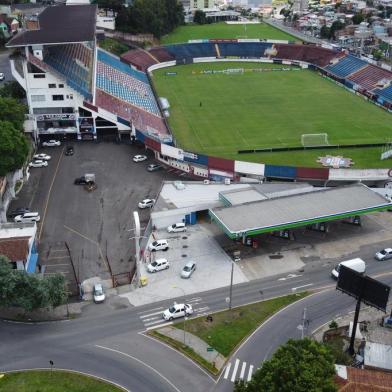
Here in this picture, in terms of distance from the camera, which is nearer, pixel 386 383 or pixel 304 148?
pixel 386 383

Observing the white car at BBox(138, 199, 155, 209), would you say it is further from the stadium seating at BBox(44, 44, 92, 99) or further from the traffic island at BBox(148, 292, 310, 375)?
the stadium seating at BBox(44, 44, 92, 99)

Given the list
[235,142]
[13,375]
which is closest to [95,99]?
[235,142]

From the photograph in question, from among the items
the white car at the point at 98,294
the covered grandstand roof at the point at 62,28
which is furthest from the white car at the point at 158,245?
the covered grandstand roof at the point at 62,28

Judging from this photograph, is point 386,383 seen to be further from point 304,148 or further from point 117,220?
point 304,148

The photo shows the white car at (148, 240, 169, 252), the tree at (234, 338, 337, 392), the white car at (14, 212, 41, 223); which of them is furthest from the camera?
the white car at (14, 212, 41, 223)

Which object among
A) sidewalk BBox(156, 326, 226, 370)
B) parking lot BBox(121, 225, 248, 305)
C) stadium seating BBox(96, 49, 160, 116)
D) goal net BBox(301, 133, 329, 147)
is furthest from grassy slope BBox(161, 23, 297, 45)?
sidewalk BBox(156, 326, 226, 370)

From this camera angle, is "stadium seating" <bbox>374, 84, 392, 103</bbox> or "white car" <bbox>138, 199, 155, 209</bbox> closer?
"white car" <bbox>138, 199, 155, 209</bbox>

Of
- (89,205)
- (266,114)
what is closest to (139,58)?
(266,114)

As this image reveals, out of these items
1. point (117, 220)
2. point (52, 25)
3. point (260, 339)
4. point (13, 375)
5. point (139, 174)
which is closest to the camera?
point (13, 375)
